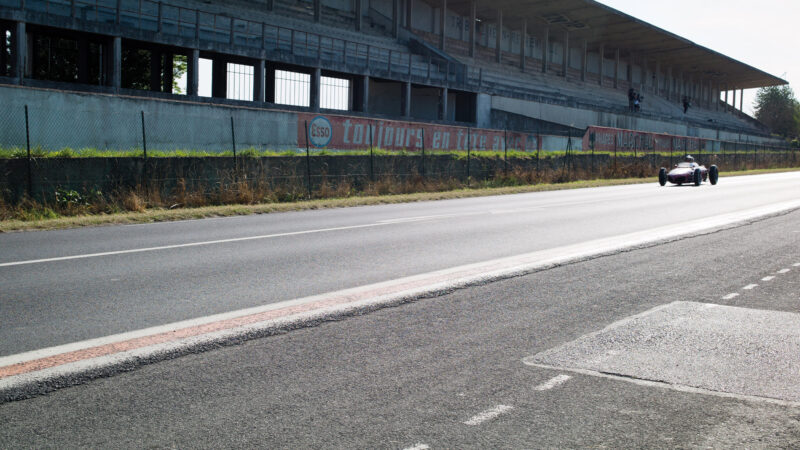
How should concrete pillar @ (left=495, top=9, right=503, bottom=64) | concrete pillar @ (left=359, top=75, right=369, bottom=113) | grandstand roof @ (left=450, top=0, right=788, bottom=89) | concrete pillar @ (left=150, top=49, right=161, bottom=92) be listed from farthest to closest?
grandstand roof @ (left=450, top=0, right=788, bottom=89) < concrete pillar @ (left=495, top=9, right=503, bottom=64) < concrete pillar @ (left=359, top=75, right=369, bottom=113) < concrete pillar @ (left=150, top=49, right=161, bottom=92)

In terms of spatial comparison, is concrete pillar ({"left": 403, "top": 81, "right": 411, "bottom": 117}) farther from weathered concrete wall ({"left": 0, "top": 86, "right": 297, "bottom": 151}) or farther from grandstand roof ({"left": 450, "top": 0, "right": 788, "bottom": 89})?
grandstand roof ({"left": 450, "top": 0, "right": 788, "bottom": 89})

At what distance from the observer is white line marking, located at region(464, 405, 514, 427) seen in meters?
3.76

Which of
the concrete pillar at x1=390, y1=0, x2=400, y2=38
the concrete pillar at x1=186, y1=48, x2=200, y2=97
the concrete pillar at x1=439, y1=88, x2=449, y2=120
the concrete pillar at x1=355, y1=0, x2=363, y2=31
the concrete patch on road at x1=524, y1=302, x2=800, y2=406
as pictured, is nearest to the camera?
the concrete patch on road at x1=524, y1=302, x2=800, y2=406

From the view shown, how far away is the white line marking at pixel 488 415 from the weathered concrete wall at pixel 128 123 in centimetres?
1922

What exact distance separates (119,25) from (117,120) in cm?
865

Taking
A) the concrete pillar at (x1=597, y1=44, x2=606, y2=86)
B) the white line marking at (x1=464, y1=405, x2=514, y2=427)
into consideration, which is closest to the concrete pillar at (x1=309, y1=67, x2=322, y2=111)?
the white line marking at (x1=464, y1=405, x2=514, y2=427)

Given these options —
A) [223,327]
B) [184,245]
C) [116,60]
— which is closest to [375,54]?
[116,60]

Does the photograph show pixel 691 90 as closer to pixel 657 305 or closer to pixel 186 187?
pixel 186 187

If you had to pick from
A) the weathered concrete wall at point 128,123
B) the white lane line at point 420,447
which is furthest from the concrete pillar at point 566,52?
the white lane line at point 420,447

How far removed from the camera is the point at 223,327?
18.1ft

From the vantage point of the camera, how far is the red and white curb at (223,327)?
4.46 m

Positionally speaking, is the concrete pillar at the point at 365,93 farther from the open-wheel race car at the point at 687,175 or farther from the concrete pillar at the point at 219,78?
the open-wheel race car at the point at 687,175

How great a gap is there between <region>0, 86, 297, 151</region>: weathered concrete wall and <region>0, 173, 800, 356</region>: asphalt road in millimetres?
10064

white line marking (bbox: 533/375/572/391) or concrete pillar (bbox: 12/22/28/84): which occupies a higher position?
concrete pillar (bbox: 12/22/28/84)
